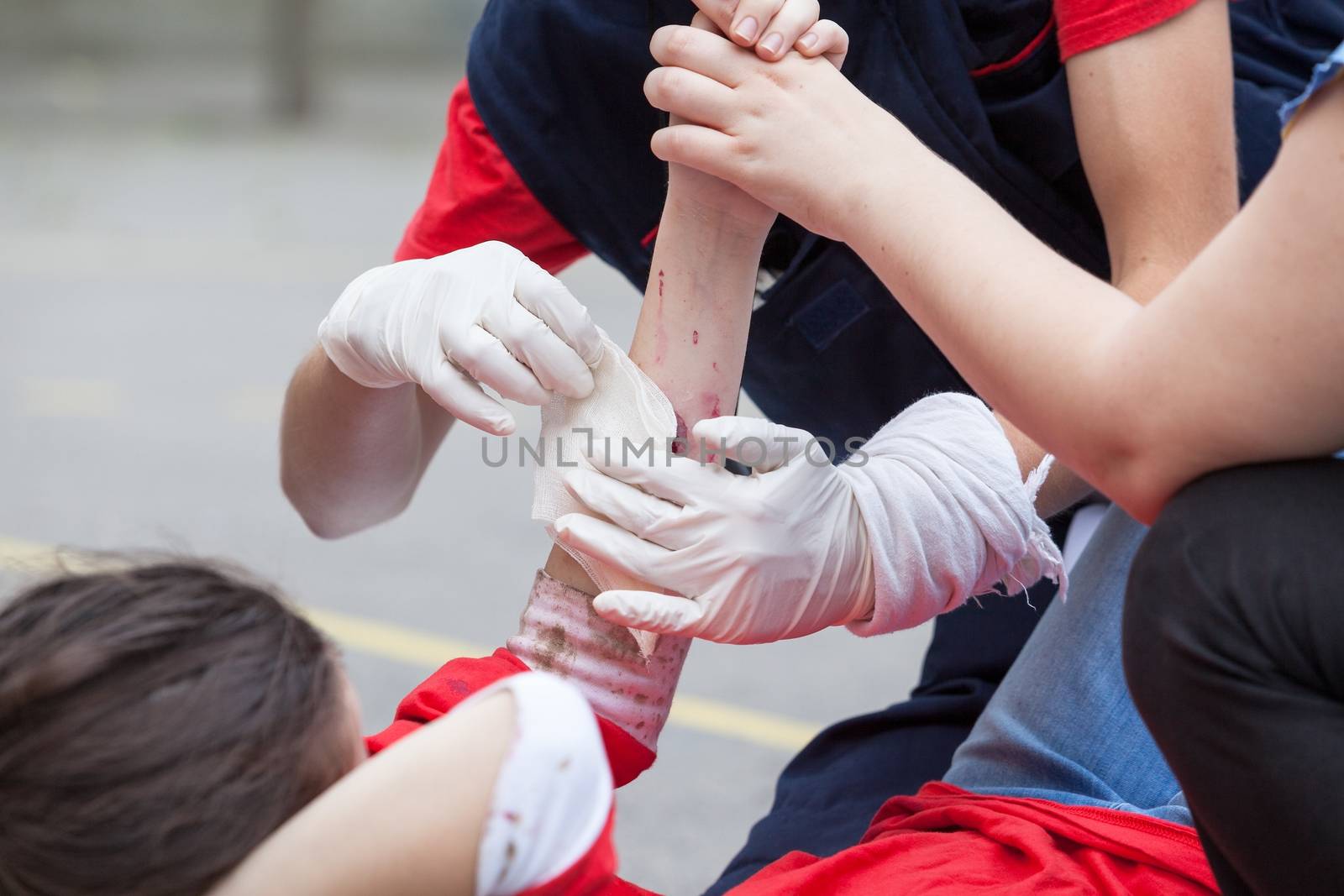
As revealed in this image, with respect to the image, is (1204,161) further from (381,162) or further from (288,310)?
(381,162)

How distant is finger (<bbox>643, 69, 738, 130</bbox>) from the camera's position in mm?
889

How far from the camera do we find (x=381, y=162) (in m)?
6.40

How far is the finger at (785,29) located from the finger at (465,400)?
0.95 ft

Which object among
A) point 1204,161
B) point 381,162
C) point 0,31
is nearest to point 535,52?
point 1204,161

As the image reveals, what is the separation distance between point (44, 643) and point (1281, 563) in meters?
0.57

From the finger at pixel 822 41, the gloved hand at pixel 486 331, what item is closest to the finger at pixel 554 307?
the gloved hand at pixel 486 331

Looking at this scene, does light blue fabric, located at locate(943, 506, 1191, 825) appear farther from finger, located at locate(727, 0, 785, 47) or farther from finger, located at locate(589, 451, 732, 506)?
finger, located at locate(727, 0, 785, 47)

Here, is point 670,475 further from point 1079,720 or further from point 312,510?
point 312,510

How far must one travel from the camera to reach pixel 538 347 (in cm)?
89

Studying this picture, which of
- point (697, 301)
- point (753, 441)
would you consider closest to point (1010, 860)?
point (753, 441)

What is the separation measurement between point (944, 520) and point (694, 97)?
0.32m

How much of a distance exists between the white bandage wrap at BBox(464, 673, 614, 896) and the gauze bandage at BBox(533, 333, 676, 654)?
9.3 inches

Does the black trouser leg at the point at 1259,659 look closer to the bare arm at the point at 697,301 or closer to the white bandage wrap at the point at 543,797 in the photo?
the white bandage wrap at the point at 543,797

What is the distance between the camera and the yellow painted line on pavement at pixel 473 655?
1898mm
